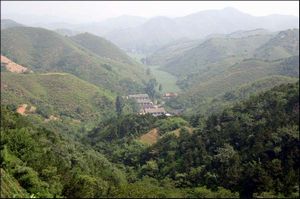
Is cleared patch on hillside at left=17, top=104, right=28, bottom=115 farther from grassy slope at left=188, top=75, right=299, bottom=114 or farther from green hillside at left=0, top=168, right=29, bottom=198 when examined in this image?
green hillside at left=0, top=168, right=29, bottom=198

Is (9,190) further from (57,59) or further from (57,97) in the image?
(57,59)

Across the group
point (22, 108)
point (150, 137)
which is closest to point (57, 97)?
point (22, 108)

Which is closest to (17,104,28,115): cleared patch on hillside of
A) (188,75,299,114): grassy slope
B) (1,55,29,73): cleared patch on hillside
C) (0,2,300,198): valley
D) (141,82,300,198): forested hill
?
(0,2,300,198): valley

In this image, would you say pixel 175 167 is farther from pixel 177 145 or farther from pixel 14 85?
pixel 14 85

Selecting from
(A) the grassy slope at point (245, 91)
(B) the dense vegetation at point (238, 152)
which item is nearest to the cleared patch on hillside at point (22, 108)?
(B) the dense vegetation at point (238, 152)

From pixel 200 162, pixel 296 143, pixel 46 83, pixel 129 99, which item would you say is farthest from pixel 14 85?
pixel 296 143

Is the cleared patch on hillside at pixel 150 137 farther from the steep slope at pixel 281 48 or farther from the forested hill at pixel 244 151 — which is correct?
the steep slope at pixel 281 48
